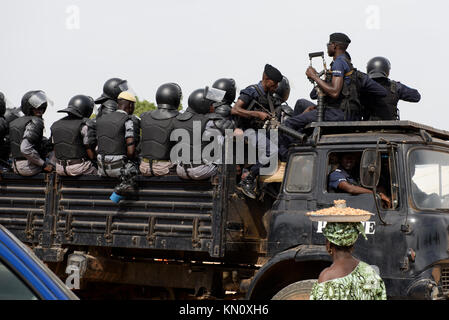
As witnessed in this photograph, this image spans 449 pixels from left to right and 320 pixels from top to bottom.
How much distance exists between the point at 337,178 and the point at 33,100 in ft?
15.7

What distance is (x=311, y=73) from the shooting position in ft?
25.7

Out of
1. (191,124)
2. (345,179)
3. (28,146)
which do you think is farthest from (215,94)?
(345,179)

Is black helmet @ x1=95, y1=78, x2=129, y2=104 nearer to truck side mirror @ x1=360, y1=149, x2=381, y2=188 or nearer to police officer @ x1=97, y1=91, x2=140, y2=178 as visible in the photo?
police officer @ x1=97, y1=91, x2=140, y2=178

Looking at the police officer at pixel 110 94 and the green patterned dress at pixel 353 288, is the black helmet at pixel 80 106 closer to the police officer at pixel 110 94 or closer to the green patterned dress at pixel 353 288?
the police officer at pixel 110 94

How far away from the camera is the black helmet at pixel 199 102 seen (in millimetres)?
9500

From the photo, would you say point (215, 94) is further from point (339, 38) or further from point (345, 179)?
point (345, 179)

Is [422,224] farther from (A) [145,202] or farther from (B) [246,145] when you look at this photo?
(A) [145,202]

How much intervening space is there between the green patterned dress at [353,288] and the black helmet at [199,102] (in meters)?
5.83

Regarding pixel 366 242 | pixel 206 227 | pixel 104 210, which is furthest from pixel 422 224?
pixel 104 210

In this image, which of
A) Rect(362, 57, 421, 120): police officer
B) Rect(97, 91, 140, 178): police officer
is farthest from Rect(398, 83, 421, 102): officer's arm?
Rect(97, 91, 140, 178): police officer

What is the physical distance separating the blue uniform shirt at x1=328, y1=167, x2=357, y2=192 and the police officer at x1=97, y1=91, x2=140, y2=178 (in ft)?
8.17

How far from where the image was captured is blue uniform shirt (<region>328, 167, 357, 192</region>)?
683cm

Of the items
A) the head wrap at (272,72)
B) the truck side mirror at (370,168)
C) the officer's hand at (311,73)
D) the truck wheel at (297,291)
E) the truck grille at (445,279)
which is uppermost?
the head wrap at (272,72)

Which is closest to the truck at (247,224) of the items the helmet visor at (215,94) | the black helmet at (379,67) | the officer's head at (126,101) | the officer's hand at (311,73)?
the officer's hand at (311,73)
